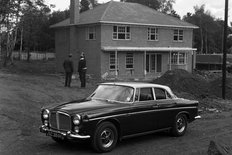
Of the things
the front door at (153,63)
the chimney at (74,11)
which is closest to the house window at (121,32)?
the front door at (153,63)

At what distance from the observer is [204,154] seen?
9062 mm

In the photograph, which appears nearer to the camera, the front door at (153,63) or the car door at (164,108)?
the car door at (164,108)

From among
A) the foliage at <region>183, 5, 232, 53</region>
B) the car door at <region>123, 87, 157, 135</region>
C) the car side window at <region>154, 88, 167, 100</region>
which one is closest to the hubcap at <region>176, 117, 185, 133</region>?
the car side window at <region>154, 88, 167, 100</region>

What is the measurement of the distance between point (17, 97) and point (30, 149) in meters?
7.60

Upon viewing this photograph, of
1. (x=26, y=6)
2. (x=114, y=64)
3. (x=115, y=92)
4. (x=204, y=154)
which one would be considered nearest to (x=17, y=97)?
(x=115, y=92)

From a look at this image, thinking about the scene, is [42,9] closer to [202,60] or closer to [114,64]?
[114,64]

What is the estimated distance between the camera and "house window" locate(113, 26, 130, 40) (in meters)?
35.5

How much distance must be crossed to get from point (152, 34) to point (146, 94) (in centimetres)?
2852

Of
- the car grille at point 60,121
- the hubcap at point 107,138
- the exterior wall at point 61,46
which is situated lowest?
the hubcap at point 107,138

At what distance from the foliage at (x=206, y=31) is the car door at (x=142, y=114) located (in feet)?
232

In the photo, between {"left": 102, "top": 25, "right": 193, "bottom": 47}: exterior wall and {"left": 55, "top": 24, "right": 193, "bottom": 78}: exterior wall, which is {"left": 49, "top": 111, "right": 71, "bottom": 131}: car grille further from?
{"left": 102, "top": 25, "right": 193, "bottom": 47}: exterior wall

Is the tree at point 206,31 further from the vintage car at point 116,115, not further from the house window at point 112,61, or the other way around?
Result: the vintage car at point 116,115

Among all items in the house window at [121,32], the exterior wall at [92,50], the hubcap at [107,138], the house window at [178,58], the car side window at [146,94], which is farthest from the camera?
the house window at [178,58]

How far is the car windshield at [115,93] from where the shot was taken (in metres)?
9.97
